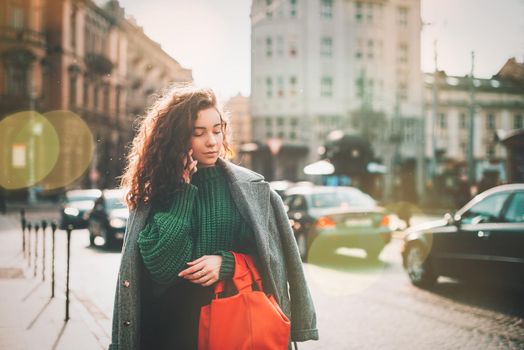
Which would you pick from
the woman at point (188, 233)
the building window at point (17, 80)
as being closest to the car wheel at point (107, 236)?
the woman at point (188, 233)

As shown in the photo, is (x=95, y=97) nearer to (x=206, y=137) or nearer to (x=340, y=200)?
(x=340, y=200)

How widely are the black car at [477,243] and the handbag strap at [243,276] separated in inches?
224

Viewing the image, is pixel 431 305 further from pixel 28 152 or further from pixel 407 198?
pixel 28 152

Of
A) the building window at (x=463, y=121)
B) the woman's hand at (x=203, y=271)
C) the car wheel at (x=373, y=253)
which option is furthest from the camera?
the building window at (x=463, y=121)

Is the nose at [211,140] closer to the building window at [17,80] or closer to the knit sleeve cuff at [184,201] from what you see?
the knit sleeve cuff at [184,201]

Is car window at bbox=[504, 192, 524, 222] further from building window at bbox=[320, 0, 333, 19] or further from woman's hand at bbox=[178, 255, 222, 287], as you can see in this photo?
building window at bbox=[320, 0, 333, 19]

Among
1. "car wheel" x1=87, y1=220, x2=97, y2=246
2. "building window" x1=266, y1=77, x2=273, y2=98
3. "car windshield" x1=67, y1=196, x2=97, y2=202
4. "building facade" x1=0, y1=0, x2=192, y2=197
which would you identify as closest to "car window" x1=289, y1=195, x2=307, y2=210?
"car wheel" x1=87, y1=220, x2=97, y2=246

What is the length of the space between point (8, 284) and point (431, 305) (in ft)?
19.5

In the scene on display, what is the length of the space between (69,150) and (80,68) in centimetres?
756

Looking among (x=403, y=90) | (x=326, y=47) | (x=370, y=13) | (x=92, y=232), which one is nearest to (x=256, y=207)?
(x=92, y=232)

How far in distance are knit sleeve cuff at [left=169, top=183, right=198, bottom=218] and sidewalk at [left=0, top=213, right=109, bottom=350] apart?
10.2ft

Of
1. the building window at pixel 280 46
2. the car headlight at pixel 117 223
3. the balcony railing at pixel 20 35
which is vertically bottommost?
the car headlight at pixel 117 223

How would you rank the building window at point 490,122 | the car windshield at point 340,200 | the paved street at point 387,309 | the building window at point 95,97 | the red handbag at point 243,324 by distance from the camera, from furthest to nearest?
the building window at point 490,122, the building window at point 95,97, the car windshield at point 340,200, the paved street at point 387,309, the red handbag at point 243,324

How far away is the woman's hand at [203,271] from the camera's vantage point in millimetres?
2305
